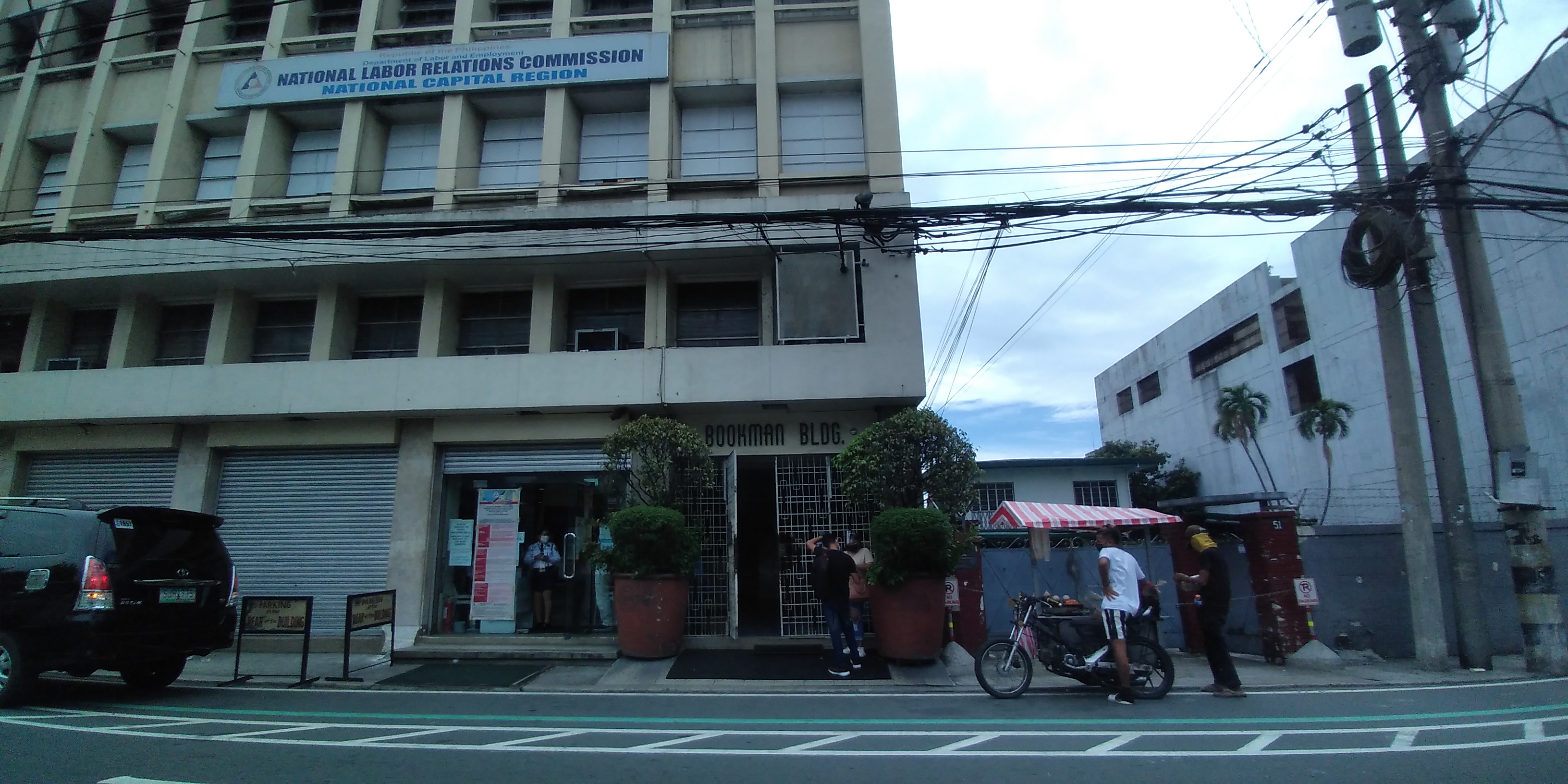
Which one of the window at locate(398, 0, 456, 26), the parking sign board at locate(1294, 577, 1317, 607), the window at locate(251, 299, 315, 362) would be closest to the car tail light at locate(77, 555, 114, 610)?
the window at locate(251, 299, 315, 362)

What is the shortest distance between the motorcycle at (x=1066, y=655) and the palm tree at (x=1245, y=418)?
111 feet

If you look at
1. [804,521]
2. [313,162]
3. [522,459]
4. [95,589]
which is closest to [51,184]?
[313,162]

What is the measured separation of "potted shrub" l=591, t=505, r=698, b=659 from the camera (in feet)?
32.4

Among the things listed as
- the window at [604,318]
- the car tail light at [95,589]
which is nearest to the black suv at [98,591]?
the car tail light at [95,589]

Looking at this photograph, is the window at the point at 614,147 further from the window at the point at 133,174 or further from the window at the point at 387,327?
the window at the point at 133,174

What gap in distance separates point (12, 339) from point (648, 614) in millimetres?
15398

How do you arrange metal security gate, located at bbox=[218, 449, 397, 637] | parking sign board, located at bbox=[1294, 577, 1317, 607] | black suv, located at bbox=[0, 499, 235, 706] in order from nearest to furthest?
black suv, located at bbox=[0, 499, 235, 706], parking sign board, located at bbox=[1294, 577, 1317, 607], metal security gate, located at bbox=[218, 449, 397, 637]

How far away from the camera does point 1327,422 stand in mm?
30375

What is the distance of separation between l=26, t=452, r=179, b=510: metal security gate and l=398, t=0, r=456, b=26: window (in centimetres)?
983

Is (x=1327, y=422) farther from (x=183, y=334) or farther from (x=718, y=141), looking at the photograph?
(x=183, y=334)

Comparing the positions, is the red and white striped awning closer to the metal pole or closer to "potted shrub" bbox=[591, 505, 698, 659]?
the metal pole

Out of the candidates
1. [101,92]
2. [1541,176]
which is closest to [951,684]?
[101,92]

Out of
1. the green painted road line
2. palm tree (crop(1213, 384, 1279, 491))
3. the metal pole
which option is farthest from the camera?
palm tree (crop(1213, 384, 1279, 491))

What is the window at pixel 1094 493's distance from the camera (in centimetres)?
2923
